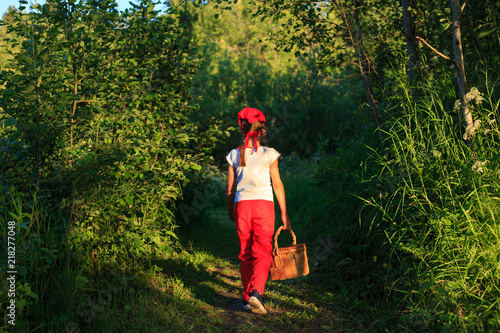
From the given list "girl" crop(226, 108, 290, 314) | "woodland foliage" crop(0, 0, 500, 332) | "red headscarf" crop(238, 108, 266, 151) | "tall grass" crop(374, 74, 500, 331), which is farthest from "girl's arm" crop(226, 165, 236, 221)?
"tall grass" crop(374, 74, 500, 331)

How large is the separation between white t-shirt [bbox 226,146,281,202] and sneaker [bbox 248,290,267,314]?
0.96m

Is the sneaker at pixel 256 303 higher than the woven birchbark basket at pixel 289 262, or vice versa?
the woven birchbark basket at pixel 289 262

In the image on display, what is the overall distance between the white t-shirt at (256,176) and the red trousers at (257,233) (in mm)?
71

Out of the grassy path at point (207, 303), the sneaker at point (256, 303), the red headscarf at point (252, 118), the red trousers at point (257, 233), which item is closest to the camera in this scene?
the grassy path at point (207, 303)

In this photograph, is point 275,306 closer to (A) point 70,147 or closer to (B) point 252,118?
(B) point 252,118

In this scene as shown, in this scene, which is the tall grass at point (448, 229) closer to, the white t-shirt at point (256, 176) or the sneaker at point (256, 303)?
the white t-shirt at point (256, 176)

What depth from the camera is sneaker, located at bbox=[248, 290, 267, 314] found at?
4188 mm

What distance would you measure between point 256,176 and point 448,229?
1.84 metres

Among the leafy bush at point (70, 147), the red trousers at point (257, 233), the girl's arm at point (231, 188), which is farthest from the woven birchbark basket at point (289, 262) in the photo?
the leafy bush at point (70, 147)

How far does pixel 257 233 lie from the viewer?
173 inches

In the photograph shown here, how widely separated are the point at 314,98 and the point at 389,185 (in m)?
13.8

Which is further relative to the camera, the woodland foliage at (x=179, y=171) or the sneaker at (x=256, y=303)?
the sneaker at (x=256, y=303)

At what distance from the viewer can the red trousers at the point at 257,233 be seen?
4.34 meters

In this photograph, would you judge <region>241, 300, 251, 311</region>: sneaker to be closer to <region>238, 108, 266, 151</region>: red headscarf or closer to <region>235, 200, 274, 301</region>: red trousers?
<region>235, 200, 274, 301</region>: red trousers
